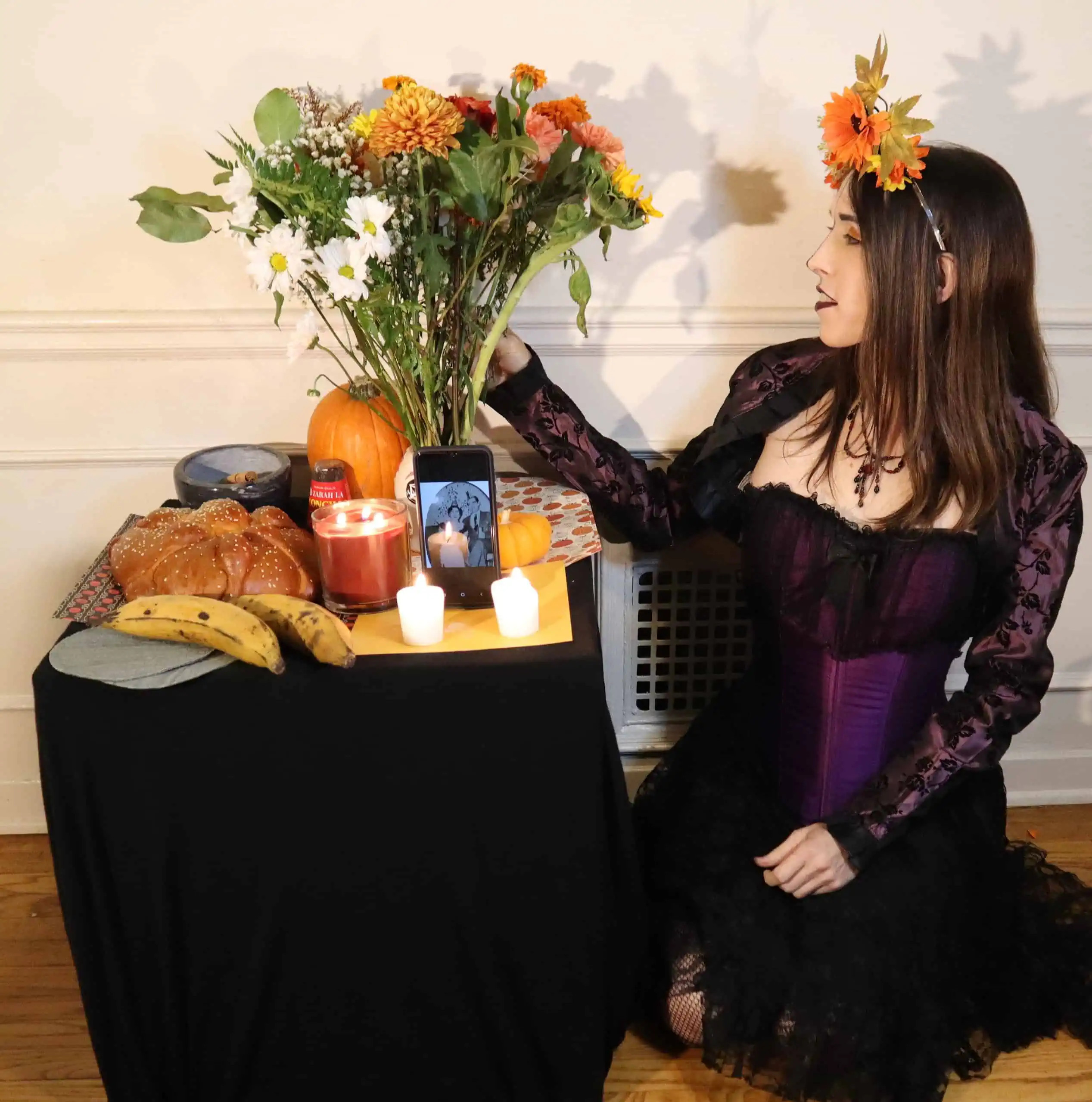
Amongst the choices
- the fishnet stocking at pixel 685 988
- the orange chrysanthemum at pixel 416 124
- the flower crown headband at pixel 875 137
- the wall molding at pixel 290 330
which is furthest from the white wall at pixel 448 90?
the fishnet stocking at pixel 685 988

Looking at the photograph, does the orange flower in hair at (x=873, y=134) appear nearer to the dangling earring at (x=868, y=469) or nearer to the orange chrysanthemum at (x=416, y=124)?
the dangling earring at (x=868, y=469)

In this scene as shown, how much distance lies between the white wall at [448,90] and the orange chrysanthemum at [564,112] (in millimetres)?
299

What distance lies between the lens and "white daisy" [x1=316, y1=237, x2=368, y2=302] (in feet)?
3.83

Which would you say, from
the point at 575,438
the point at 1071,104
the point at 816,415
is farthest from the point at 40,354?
the point at 1071,104

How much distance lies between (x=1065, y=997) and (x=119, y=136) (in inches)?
72.6

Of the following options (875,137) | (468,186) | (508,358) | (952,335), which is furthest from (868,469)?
(468,186)

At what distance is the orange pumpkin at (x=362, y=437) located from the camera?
4.73ft

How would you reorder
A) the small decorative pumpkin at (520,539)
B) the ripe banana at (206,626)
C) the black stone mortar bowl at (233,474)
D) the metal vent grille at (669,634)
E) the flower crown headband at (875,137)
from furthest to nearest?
the metal vent grille at (669,634)
the black stone mortar bowl at (233,474)
the small decorative pumpkin at (520,539)
the flower crown headband at (875,137)
the ripe banana at (206,626)

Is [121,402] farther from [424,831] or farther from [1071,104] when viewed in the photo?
[1071,104]

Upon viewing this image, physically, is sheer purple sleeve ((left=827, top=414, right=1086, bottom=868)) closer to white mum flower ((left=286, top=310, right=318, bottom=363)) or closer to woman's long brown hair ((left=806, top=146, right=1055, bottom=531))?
woman's long brown hair ((left=806, top=146, right=1055, bottom=531))

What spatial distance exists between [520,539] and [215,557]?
0.37 m

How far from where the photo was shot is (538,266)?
1303 mm

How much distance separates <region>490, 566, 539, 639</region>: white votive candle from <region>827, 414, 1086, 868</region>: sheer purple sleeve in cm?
52

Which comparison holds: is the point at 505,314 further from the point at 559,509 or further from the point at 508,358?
the point at 559,509
